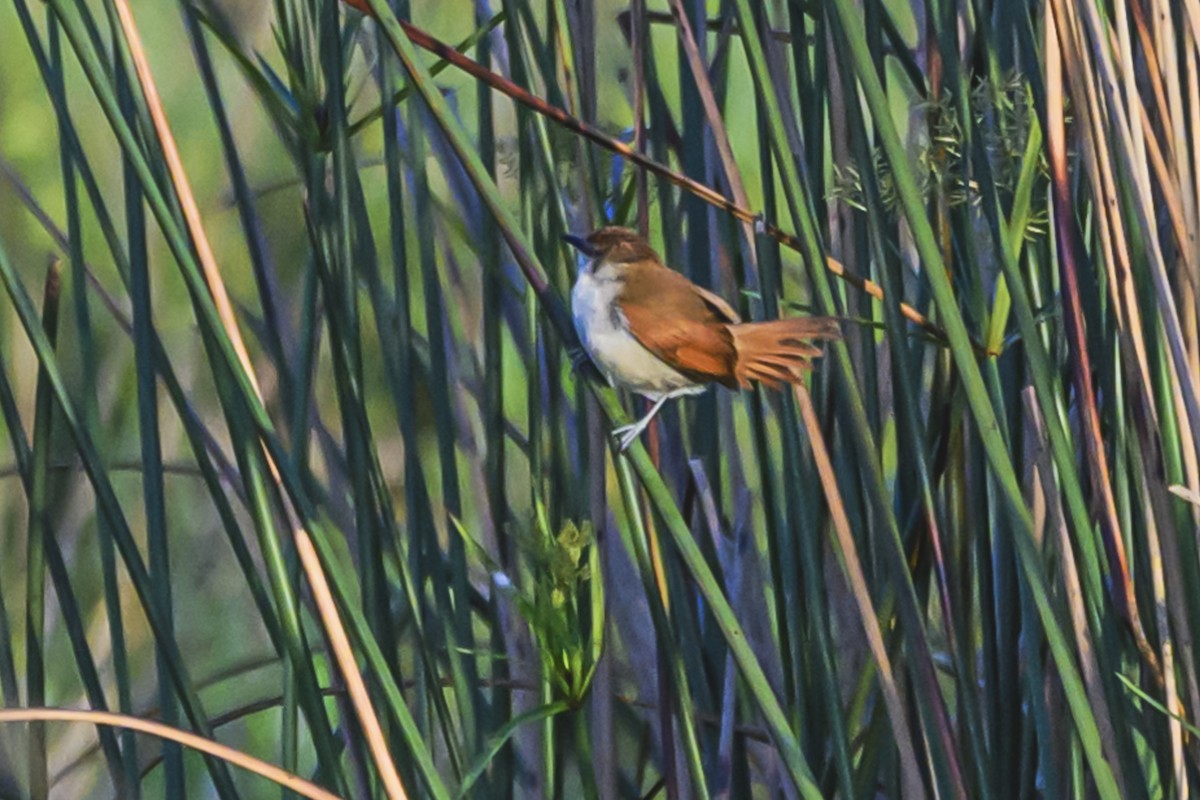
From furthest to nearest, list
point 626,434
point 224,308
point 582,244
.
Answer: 1. point 582,244
2. point 626,434
3. point 224,308

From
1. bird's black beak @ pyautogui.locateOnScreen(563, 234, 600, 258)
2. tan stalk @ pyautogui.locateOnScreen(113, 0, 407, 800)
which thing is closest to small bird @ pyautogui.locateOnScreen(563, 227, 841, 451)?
bird's black beak @ pyautogui.locateOnScreen(563, 234, 600, 258)

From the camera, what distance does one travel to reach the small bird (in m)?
0.81

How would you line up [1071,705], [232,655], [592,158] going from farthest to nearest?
[232,655]
[592,158]
[1071,705]

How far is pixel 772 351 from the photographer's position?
2.62ft

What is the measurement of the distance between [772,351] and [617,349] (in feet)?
0.39

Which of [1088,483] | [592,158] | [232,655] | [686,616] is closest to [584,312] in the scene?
[592,158]

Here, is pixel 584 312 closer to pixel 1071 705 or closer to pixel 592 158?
pixel 592 158

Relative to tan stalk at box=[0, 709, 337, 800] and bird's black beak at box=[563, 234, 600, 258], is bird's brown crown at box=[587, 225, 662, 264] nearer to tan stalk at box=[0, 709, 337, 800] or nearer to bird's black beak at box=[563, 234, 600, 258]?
bird's black beak at box=[563, 234, 600, 258]

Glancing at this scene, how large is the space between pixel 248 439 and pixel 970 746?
0.41 m

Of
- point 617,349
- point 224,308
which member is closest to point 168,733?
point 224,308

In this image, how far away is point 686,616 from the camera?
2.61 ft

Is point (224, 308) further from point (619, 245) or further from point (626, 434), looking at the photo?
point (619, 245)

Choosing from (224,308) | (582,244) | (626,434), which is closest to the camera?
(224,308)

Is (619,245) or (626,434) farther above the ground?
(619,245)
